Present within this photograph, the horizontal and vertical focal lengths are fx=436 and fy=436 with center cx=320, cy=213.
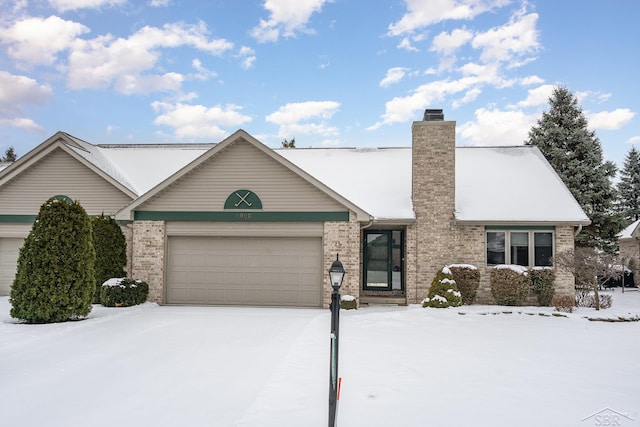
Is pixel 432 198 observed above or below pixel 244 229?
above

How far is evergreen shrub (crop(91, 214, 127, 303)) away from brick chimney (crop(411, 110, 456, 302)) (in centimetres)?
1029

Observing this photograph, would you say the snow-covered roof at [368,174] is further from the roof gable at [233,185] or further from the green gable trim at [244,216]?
the roof gable at [233,185]

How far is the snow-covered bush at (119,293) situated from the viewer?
13641mm

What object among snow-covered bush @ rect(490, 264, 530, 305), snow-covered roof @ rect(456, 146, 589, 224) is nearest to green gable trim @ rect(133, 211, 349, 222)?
snow-covered roof @ rect(456, 146, 589, 224)

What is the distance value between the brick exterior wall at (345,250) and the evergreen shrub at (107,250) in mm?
6990

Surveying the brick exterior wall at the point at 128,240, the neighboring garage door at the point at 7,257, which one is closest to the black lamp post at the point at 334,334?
the brick exterior wall at the point at 128,240

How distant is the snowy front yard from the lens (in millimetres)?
5398

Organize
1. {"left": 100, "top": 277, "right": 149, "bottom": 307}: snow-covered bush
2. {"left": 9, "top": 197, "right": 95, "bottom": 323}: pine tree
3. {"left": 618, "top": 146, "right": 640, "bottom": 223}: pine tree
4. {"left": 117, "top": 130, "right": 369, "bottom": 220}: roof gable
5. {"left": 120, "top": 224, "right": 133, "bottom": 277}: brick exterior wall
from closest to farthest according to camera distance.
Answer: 1. {"left": 9, "top": 197, "right": 95, "bottom": 323}: pine tree
2. {"left": 100, "top": 277, "right": 149, "bottom": 307}: snow-covered bush
3. {"left": 117, "top": 130, "right": 369, "bottom": 220}: roof gable
4. {"left": 120, "top": 224, "right": 133, "bottom": 277}: brick exterior wall
5. {"left": 618, "top": 146, "right": 640, "bottom": 223}: pine tree

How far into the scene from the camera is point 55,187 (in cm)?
1659

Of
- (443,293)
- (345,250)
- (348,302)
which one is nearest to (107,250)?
(345,250)

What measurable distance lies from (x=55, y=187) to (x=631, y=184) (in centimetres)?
4298

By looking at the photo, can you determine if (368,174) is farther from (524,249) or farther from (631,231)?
(631,231)

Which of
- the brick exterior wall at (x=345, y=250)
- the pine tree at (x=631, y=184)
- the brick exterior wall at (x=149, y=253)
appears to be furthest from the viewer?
the pine tree at (x=631, y=184)

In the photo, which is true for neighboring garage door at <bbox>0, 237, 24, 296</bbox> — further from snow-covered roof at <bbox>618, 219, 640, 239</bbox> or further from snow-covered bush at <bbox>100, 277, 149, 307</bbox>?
snow-covered roof at <bbox>618, 219, 640, 239</bbox>
